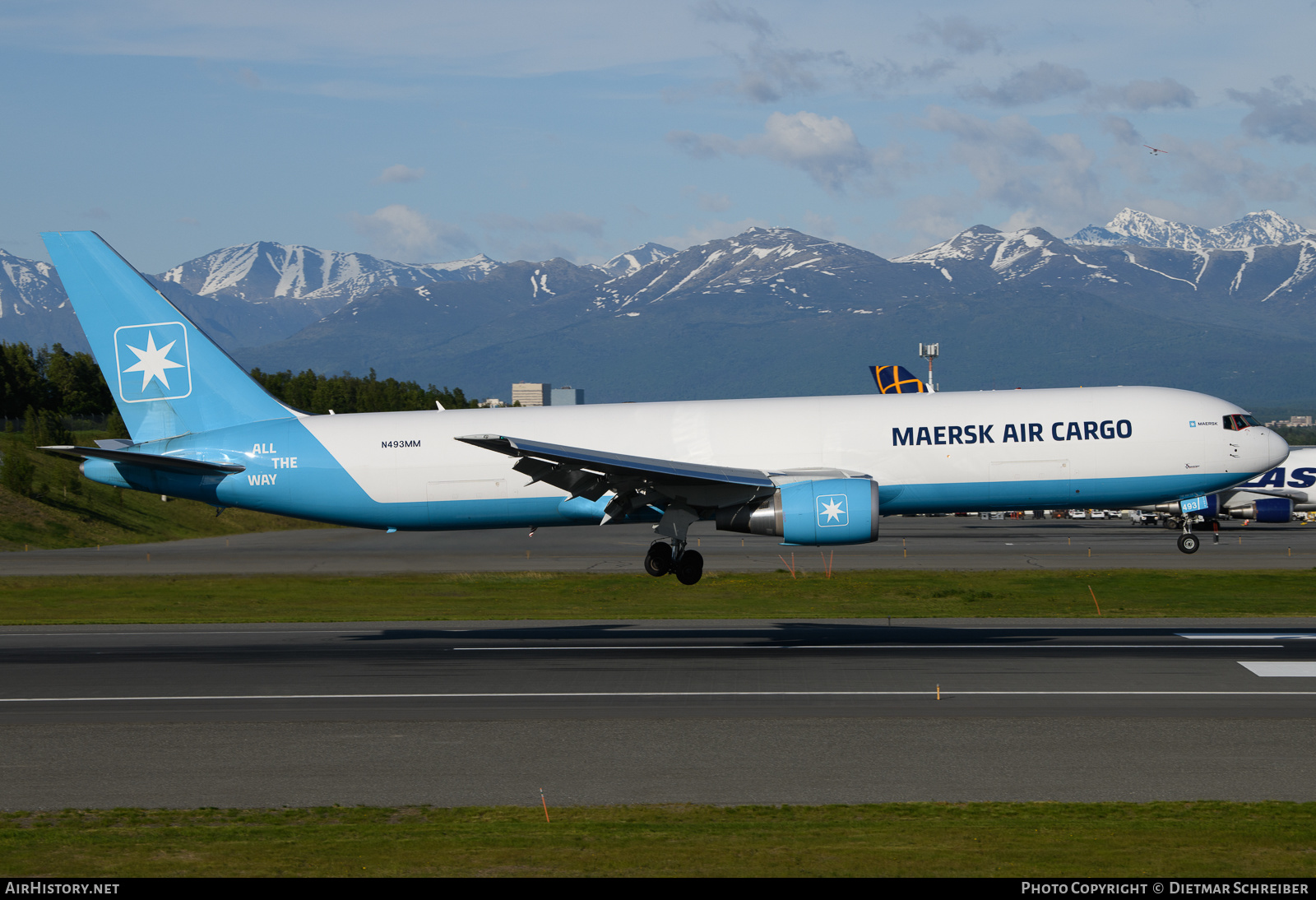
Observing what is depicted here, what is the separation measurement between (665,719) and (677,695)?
2.30 meters

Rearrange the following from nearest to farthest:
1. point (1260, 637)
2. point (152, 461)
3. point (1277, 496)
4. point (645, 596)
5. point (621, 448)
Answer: point (152, 461)
point (1260, 637)
point (621, 448)
point (645, 596)
point (1277, 496)

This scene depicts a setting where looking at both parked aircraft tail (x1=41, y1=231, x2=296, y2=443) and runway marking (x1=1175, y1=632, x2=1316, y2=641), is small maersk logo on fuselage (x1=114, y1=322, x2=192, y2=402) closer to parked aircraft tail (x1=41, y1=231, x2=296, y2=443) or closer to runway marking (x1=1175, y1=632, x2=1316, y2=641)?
parked aircraft tail (x1=41, y1=231, x2=296, y2=443)

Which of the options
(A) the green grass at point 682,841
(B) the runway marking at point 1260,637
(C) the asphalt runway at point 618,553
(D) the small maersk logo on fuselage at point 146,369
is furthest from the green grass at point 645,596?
(A) the green grass at point 682,841

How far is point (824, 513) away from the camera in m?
31.2

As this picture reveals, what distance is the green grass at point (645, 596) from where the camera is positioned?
147 feet

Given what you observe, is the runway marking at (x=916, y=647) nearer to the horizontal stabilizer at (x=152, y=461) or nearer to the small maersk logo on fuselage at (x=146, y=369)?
the horizontal stabilizer at (x=152, y=461)

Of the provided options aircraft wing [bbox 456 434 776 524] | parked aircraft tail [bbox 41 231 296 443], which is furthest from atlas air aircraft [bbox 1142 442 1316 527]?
parked aircraft tail [bbox 41 231 296 443]

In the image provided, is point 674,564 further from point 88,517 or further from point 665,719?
point 88,517

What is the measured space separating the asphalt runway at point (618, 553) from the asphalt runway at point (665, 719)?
1230 inches

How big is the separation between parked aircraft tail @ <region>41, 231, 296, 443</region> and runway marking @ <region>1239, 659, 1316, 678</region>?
28.6m

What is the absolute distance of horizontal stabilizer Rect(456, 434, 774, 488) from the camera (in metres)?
30.3

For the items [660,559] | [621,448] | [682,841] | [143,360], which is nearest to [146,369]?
[143,360]

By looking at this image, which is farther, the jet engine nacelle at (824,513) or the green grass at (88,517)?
the green grass at (88,517)
